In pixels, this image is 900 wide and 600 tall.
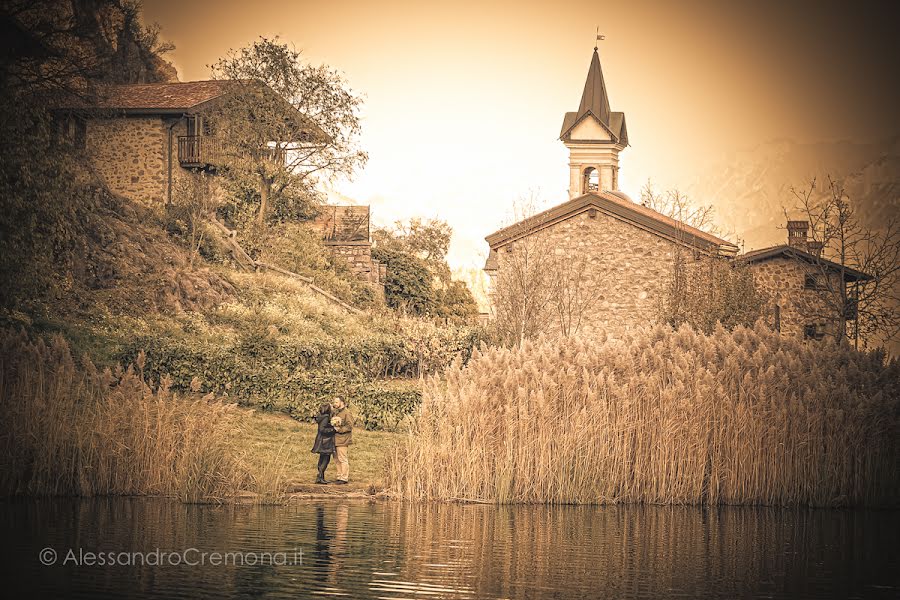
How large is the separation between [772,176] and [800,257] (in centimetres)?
15021

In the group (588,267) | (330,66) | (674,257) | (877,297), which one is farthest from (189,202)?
(877,297)

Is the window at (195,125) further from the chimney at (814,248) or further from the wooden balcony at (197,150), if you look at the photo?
the chimney at (814,248)

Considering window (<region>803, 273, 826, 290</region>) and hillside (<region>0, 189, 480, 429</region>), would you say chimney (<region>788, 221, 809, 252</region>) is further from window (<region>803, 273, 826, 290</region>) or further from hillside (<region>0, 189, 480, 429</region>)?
hillside (<region>0, 189, 480, 429</region>)

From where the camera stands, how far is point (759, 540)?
51.1ft

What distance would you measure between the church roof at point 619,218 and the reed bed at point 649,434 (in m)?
18.1

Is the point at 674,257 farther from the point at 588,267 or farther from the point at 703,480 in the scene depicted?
the point at 703,480

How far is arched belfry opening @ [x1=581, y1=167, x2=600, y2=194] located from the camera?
66919 mm

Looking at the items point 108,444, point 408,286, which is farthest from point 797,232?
point 108,444

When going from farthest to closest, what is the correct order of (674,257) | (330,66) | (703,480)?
(330,66) → (674,257) → (703,480)

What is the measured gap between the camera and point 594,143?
229 feet

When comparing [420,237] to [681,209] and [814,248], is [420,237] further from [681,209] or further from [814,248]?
[814,248]

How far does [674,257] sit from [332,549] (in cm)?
2628

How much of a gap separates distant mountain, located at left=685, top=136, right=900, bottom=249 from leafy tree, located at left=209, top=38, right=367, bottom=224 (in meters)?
108

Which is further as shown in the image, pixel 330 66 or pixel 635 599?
pixel 330 66
